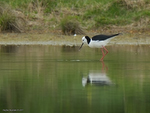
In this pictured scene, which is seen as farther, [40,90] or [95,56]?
[95,56]

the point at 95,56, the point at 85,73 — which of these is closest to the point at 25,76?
the point at 85,73

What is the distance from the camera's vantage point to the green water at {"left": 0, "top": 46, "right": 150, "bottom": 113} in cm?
768

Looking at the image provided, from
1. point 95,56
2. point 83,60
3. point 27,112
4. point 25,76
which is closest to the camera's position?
point 27,112

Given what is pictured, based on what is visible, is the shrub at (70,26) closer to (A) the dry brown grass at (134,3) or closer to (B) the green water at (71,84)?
(A) the dry brown grass at (134,3)

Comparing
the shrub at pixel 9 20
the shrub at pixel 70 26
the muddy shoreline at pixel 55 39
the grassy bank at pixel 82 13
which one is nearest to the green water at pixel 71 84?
the muddy shoreline at pixel 55 39

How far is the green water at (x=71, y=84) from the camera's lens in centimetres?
768

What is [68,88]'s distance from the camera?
364 inches

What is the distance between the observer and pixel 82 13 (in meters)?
25.2

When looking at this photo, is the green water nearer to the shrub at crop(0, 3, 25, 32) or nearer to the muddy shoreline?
the muddy shoreline

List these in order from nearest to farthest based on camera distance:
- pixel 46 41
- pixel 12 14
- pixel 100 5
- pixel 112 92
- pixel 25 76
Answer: pixel 112 92 → pixel 25 76 → pixel 46 41 → pixel 12 14 → pixel 100 5

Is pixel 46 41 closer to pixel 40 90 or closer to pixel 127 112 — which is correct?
pixel 40 90

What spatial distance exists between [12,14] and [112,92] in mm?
14579

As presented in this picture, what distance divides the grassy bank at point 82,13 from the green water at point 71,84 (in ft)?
27.4

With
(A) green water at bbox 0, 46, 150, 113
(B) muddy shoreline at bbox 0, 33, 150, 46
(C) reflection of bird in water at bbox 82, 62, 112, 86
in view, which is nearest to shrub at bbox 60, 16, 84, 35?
(B) muddy shoreline at bbox 0, 33, 150, 46
